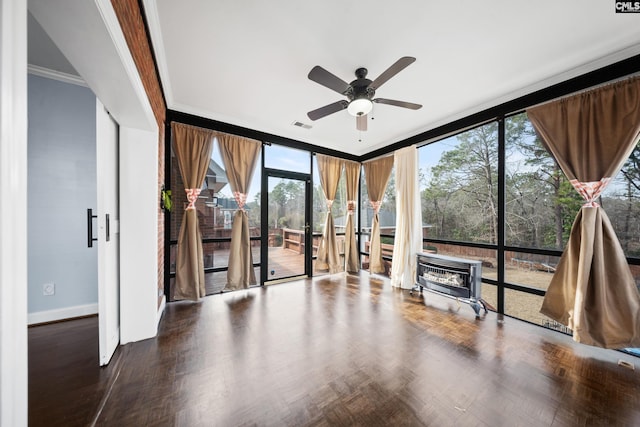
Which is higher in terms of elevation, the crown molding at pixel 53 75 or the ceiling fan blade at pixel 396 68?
the crown molding at pixel 53 75

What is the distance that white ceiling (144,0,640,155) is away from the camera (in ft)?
5.76

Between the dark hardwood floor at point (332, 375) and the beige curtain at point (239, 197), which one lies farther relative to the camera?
the beige curtain at point (239, 197)

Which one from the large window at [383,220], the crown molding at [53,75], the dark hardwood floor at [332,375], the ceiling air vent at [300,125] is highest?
the crown molding at [53,75]

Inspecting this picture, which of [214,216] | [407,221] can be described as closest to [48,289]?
[214,216]

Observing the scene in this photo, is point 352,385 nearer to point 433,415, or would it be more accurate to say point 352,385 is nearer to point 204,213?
point 433,415

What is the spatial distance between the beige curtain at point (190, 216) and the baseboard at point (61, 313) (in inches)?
34.4

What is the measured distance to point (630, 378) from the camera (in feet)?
6.09

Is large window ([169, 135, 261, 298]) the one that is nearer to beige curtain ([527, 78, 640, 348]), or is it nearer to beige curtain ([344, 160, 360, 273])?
beige curtain ([344, 160, 360, 273])

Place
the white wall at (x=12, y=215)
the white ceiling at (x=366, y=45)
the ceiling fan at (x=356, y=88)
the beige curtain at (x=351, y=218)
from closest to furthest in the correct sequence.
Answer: the white wall at (x=12, y=215) → the white ceiling at (x=366, y=45) → the ceiling fan at (x=356, y=88) → the beige curtain at (x=351, y=218)

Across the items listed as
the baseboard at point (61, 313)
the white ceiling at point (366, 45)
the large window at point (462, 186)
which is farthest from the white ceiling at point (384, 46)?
the baseboard at point (61, 313)

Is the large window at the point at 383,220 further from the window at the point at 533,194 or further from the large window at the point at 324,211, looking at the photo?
the window at the point at 533,194

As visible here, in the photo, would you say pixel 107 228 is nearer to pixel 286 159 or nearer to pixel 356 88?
pixel 356 88

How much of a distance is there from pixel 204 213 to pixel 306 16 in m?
2.84

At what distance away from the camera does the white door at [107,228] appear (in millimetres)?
1907
